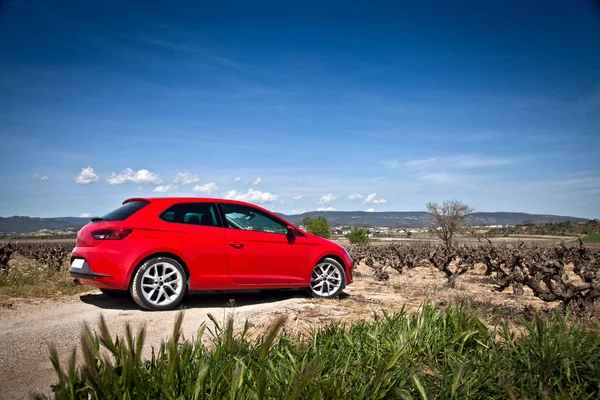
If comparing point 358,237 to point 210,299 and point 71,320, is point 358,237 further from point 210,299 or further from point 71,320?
point 71,320

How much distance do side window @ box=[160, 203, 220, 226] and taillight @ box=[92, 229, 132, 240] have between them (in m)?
0.59

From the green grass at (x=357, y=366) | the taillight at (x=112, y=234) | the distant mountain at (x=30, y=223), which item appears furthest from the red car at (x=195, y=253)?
the distant mountain at (x=30, y=223)

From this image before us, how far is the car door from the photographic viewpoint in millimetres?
6990

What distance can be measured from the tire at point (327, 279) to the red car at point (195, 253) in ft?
0.06

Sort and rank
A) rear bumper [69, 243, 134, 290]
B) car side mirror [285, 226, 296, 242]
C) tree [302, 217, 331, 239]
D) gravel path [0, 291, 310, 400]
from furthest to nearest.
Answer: tree [302, 217, 331, 239] → car side mirror [285, 226, 296, 242] → rear bumper [69, 243, 134, 290] → gravel path [0, 291, 310, 400]

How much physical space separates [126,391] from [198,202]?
5222 millimetres

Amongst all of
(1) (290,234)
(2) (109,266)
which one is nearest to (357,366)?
(2) (109,266)

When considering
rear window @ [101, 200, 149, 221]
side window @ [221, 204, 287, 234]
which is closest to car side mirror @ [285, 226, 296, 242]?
side window @ [221, 204, 287, 234]

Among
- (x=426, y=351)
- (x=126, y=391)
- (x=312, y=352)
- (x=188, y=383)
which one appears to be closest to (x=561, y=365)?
(x=426, y=351)

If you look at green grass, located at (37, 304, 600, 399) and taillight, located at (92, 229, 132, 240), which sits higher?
taillight, located at (92, 229, 132, 240)

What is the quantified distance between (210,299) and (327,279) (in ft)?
6.85

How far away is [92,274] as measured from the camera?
244 inches

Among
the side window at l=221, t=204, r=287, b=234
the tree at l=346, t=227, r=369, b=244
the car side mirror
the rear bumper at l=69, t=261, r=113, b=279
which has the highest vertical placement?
the side window at l=221, t=204, r=287, b=234

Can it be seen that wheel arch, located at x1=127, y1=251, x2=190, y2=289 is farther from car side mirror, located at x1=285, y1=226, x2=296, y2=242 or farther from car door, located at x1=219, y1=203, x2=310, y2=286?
car side mirror, located at x1=285, y1=226, x2=296, y2=242
